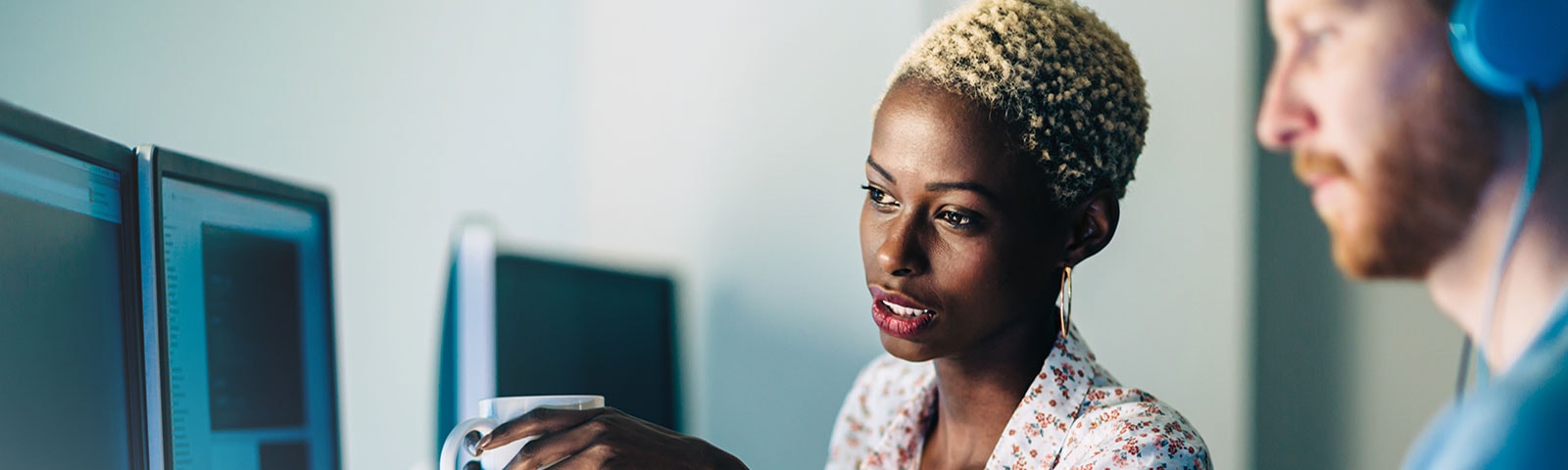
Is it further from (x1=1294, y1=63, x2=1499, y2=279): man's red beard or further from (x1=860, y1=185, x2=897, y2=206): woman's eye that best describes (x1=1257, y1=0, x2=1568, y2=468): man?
(x1=860, y1=185, x2=897, y2=206): woman's eye

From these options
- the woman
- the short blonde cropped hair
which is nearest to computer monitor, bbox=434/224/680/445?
the woman

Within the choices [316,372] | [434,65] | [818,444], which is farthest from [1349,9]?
[434,65]

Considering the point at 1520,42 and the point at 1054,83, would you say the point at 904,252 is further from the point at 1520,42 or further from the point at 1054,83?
the point at 1520,42

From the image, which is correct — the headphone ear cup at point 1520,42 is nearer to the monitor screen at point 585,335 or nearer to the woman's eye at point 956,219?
the woman's eye at point 956,219

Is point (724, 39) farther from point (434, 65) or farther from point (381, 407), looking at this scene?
point (381, 407)

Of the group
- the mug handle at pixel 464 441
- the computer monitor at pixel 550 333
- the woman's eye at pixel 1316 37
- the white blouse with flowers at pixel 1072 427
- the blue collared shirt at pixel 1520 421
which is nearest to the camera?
the blue collared shirt at pixel 1520 421

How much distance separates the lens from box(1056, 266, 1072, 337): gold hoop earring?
2.97ft

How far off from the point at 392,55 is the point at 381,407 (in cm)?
63

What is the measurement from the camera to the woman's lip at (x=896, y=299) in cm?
86

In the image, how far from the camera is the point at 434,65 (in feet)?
6.38

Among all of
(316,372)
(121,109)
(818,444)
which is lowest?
(818,444)

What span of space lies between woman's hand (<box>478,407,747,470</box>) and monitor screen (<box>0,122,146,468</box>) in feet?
0.75

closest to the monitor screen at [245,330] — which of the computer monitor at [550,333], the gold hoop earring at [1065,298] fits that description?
the computer monitor at [550,333]

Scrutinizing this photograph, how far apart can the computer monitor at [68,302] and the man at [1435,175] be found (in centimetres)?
67
